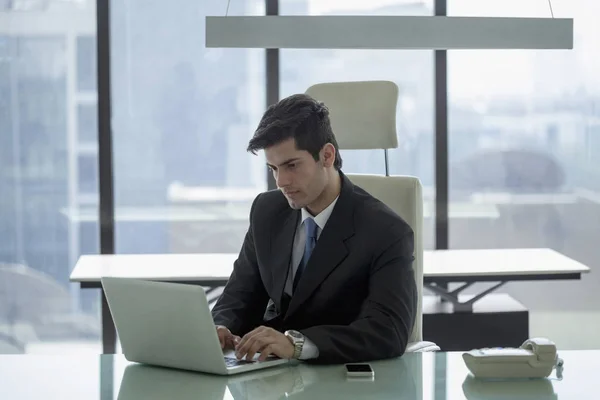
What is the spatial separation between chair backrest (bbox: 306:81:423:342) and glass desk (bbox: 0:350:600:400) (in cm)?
83

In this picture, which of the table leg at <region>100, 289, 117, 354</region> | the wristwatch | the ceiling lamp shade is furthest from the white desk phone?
the table leg at <region>100, 289, 117, 354</region>

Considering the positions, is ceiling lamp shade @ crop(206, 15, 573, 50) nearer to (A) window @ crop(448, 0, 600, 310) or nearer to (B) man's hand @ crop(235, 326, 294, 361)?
(A) window @ crop(448, 0, 600, 310)

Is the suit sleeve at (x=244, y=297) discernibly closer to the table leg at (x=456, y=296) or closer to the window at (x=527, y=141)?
the table leg at (x=456, y=296)

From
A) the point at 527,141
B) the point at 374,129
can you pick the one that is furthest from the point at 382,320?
the point at 527,141

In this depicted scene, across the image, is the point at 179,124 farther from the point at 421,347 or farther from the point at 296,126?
the point at 421,347

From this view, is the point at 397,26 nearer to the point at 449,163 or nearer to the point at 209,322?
the point at 449,163

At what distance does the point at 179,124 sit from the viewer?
17.1 ft

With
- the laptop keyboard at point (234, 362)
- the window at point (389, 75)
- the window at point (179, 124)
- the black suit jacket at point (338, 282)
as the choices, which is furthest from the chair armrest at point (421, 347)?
the window at point (179, 124)

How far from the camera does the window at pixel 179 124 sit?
517 centimetres

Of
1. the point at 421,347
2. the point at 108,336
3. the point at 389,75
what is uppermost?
the point at 389,75

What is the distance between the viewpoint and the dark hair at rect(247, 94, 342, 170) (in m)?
2.56

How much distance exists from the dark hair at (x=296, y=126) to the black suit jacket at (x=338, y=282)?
0.61 feet

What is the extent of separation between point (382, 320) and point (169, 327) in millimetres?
566

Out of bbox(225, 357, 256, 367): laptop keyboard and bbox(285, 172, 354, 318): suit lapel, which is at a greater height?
bbox(285, 172, 354, 318): suit lapel
